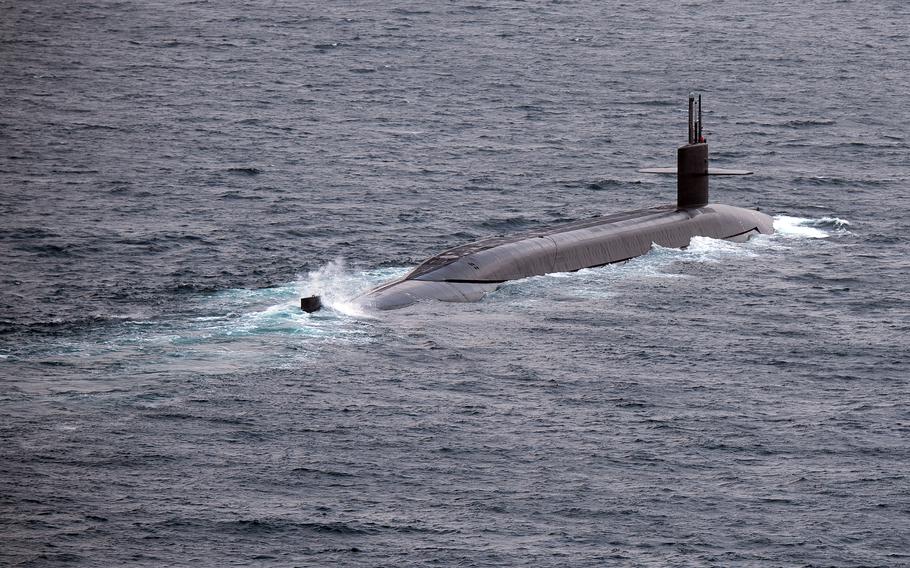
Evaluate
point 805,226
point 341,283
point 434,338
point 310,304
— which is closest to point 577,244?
point 341,283

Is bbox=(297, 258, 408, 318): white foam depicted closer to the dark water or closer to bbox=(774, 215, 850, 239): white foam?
the dark water

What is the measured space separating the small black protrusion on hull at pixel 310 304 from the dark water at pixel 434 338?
68 cm

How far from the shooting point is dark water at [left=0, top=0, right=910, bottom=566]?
132ft

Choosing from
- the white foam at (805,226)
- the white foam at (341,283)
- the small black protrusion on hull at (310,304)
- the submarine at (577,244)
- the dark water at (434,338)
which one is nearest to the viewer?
the dark water at (434,338)

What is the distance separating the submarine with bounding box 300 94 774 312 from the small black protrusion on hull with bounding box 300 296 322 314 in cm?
4

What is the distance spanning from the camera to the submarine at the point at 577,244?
6000cm

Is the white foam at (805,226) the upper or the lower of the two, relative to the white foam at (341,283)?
upper

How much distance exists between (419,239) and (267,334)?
66.2 ft

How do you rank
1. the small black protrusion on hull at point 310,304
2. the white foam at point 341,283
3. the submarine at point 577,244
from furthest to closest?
the submarine at point 577,244, the white foam at point 341,283, the small black protrusion on hull at point 310,304

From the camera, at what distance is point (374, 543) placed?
38875 mm

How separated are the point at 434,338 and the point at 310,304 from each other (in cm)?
513

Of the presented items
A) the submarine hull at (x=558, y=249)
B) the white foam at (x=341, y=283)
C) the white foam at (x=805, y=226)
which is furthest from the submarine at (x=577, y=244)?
the white foam at (x=805, y=226)

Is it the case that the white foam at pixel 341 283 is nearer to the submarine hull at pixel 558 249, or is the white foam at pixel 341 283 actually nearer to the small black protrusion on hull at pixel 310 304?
the submarine hull at pixel 558 249

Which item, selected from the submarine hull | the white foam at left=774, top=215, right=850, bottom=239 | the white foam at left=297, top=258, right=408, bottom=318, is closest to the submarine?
the submarine hull
